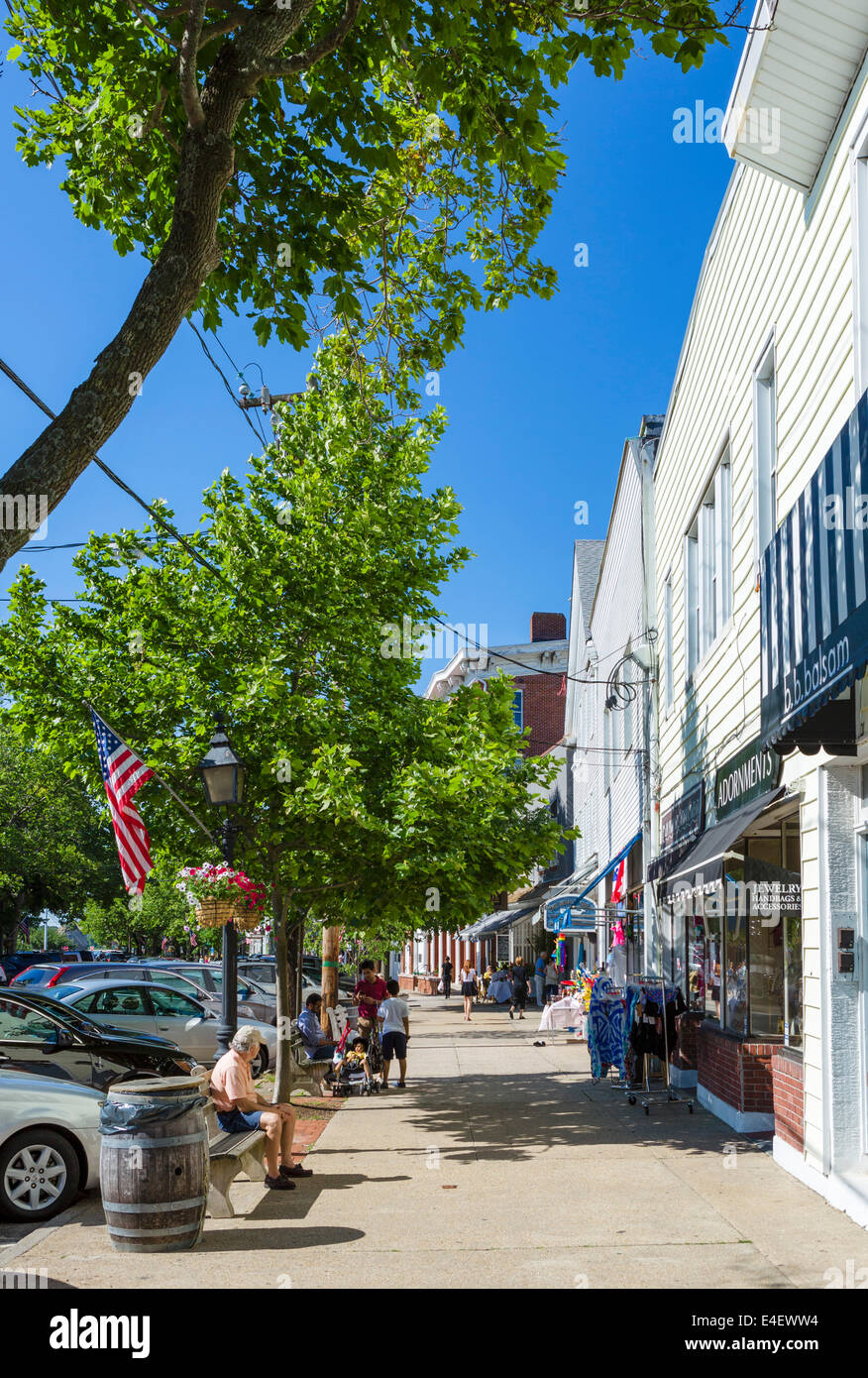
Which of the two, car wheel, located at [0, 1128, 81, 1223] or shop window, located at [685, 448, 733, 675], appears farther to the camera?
shop window, located at [685, 448, 733, 675]

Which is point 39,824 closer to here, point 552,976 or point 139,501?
point 552,976

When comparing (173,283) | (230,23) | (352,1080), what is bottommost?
(352,1080)

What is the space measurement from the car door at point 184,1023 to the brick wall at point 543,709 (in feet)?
112

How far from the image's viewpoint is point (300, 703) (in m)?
13.8

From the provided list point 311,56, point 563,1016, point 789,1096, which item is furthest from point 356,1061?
point 311,56

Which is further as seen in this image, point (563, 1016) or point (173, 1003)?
point (563, 1016)

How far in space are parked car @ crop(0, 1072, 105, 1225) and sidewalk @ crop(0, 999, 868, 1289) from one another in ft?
0.98

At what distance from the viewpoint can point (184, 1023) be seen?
60.8 feet

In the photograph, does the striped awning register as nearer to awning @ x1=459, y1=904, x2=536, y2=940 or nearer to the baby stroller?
the baby stroller

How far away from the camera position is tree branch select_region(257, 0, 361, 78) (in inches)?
258

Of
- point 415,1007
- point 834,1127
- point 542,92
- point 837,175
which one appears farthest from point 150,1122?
point 415,1007

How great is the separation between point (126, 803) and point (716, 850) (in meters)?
5.27

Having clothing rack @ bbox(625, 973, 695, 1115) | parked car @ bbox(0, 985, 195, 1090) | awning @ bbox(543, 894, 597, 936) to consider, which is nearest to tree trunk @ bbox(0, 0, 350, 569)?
parked car @ bbox(0, 985, 195, 1090)

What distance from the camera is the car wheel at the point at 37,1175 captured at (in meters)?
8.73
